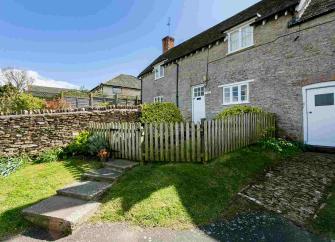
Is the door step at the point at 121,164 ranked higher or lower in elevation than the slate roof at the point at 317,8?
lower

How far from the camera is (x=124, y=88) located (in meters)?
44.5

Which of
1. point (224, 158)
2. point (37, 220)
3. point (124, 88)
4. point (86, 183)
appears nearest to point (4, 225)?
point (37, 220)

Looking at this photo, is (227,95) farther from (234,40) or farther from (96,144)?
(96,144)

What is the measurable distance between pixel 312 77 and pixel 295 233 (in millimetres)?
7850

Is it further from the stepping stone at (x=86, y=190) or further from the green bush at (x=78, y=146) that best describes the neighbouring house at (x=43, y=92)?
the stepping stone at (x=86, y=190)

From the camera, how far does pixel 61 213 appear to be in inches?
188

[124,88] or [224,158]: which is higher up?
[124,88]

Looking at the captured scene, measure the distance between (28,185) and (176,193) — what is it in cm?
418

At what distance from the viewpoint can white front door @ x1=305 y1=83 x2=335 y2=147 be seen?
9.47m

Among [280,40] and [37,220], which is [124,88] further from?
[37,220]

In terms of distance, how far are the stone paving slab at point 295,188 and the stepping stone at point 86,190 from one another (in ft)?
11.0

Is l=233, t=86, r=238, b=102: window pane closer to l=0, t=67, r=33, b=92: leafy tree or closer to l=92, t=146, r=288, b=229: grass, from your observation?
l=92, t=146, r=288, b=229: grass

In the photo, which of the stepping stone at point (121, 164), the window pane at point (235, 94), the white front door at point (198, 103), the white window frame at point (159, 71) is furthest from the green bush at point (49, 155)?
the white window frame at point (159, 71)

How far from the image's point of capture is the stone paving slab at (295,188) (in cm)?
509
